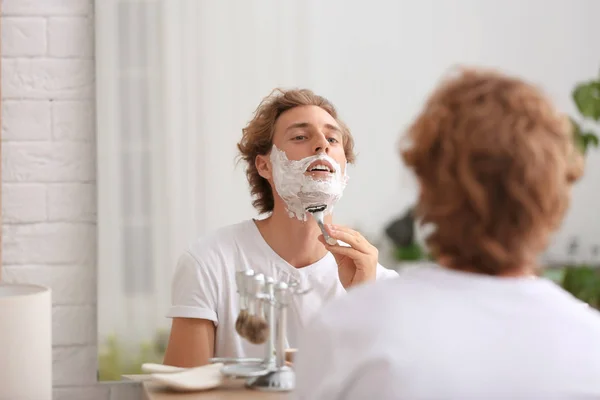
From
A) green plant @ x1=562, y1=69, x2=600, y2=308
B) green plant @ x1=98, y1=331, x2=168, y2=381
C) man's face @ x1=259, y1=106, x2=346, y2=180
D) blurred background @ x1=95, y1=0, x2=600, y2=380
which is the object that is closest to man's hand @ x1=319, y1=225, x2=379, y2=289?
man's face @ x1=259, y1=106, x2=346, y2=180

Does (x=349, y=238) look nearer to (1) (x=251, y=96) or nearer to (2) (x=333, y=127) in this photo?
(2) (x=333, y=127)

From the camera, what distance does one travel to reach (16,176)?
204 centimetres

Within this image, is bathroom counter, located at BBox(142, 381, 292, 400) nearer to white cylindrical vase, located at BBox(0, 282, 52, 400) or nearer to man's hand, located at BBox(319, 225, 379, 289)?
white cylindrical vase, located at BBox(0, 282, 52, 400)

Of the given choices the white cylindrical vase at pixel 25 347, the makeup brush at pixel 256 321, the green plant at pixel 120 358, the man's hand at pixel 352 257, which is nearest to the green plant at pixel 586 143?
the man's hand at pixel 352 257

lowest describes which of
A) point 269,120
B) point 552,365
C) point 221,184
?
point 552,365

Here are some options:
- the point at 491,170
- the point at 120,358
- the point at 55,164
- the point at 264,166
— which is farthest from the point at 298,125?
the point at 491,170

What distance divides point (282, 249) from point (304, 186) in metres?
0.14

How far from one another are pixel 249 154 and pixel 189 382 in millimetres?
753

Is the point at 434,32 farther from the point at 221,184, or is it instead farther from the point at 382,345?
the point at 382,345

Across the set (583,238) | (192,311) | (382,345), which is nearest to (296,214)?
(192,311)

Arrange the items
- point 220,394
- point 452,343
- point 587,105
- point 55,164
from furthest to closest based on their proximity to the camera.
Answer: point 587,105, point 55,164, point 220,394, point 452,343

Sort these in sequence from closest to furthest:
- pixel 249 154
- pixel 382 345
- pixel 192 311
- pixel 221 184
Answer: pixel 382 345 → pixel 192 311 → pixel 249 154 → pixel 221 184

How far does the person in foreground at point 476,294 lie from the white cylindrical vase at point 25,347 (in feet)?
1.92

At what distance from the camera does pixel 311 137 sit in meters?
1.85
